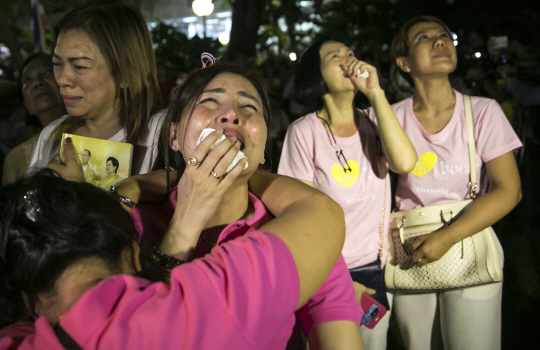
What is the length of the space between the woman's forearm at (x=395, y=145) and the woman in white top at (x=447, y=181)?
200mm

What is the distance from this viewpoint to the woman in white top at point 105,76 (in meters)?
1.92

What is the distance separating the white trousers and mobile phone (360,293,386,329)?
24 cm

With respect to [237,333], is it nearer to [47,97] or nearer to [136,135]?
[136,135]

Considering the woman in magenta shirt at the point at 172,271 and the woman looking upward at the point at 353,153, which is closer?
→ the woman in magenta shirt at the point at 172,271

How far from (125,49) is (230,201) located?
3.43 feet

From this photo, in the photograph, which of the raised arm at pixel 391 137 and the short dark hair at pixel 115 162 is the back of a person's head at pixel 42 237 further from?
the raised arm at pixel 391 137

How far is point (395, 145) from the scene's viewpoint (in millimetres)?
2178

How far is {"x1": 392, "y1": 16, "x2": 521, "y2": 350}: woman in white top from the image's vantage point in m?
2.15

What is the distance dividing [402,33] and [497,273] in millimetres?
1658

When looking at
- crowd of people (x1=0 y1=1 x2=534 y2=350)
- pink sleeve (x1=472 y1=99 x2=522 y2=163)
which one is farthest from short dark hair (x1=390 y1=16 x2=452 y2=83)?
pink sleeve (x1=472 y1=99 x2=522 y2=163)

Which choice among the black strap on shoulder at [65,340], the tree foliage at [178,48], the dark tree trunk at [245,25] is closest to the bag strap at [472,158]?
the black strap on shoulder at [65,340]

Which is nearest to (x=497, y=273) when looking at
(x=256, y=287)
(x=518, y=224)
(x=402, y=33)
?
(x=402, y=33)

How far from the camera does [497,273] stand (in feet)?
7.01

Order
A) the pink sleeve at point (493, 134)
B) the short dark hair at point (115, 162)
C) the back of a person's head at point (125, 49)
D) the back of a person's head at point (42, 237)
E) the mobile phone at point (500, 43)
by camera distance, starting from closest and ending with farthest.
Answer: the back of a person's head at point (42, 237) → the short dark hair at point (115, 162) → the back of a person's head at point (125, 49) → the pink sleeve at point (493, 134) → the mobile phone at point (500, 43)
